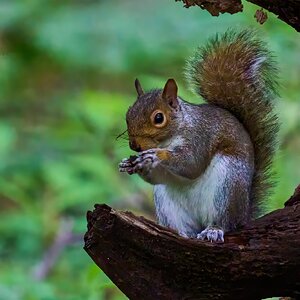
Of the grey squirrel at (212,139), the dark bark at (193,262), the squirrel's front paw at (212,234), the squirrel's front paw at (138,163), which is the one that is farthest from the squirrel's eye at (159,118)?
the dark bark at (193,262)

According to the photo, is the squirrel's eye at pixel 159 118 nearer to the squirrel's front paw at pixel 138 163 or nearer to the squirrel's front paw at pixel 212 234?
the squirrel's front paw at pixel 138 163

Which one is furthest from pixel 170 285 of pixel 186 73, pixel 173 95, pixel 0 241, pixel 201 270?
pixel 0 241

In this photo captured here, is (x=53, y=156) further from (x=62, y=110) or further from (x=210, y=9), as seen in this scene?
(x=210, y=9)

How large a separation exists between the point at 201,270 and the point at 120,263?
0.58 ft

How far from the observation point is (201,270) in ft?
6.43

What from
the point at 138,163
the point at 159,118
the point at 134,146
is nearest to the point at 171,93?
the point at 159,118

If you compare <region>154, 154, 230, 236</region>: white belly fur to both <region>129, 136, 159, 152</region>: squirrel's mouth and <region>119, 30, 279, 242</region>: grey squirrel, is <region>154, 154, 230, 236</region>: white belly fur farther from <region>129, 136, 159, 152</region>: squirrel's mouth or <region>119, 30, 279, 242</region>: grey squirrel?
<region>129, 136, 159, 152</region>: squirrel's mouth

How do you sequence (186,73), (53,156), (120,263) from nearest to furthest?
(120,263)
(186,73)
(53,156)

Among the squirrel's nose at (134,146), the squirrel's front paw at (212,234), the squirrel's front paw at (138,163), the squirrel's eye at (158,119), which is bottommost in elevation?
the squirrel's front paw at (212,234)

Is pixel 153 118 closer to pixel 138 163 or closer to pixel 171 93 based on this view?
pixel 171 93

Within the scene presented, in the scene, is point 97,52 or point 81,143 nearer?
point 81,143

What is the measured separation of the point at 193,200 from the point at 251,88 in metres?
0.37

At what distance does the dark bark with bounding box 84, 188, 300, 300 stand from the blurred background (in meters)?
0.30

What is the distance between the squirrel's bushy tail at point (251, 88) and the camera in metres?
2.46
